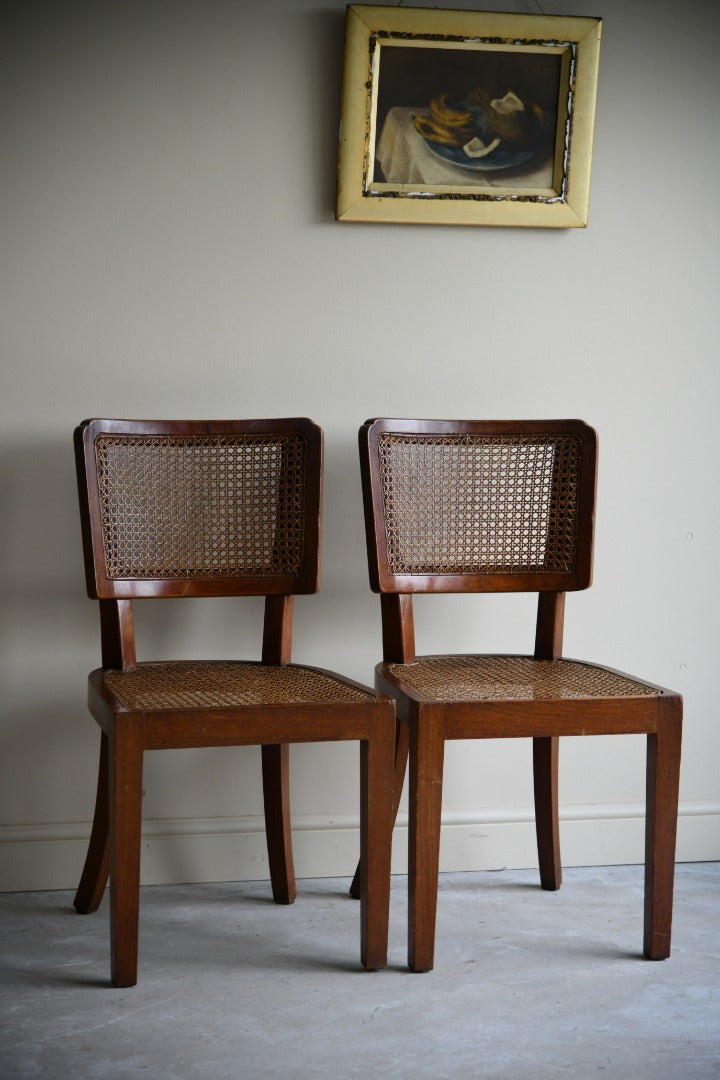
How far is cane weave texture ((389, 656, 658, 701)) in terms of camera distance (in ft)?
6.01

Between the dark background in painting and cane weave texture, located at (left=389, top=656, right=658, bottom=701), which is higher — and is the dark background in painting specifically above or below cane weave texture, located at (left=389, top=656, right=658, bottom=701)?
above

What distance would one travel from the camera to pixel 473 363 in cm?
231

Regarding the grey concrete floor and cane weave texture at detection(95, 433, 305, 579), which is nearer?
the grey concrete floor

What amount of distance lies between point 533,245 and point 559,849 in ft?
4.00

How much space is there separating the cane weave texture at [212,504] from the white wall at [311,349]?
18cm

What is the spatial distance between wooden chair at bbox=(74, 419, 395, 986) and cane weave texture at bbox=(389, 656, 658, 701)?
126mm

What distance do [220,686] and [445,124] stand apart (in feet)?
3.88

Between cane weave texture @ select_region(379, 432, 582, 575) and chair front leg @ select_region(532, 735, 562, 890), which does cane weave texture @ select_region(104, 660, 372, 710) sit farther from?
chair front leg @ select_region(532, 735, 562, 890)

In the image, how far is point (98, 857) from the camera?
2016 millimetres

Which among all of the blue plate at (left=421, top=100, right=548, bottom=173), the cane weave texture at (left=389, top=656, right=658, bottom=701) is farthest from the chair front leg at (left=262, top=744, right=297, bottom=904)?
the blue plate at (left=421, top=100, right=548, bottom=173)

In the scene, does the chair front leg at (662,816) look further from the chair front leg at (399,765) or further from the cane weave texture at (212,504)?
the cane weave texture at (212,504)

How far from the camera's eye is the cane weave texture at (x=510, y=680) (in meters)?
1.83

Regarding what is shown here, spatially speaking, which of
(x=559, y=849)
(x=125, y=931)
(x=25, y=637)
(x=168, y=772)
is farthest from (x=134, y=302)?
(x=559, y=849)

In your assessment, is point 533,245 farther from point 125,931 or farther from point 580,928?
point 125,931
